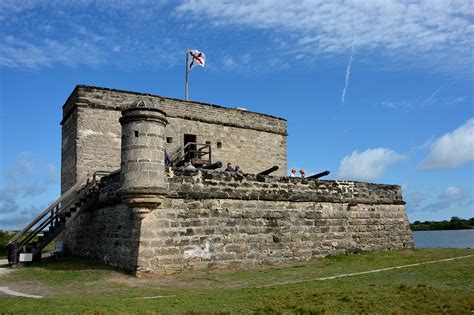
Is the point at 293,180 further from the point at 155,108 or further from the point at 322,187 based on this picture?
the point at 155,108

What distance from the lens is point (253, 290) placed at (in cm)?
969

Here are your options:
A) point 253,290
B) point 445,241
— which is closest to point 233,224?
point 253,290

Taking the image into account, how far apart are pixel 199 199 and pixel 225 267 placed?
7.02 ft

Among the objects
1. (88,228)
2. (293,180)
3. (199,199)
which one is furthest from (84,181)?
(293,180)

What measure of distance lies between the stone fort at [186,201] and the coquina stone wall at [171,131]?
0.16 ft

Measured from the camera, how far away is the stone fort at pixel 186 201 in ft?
41.9

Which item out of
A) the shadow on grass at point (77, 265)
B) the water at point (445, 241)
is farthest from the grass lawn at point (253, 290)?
the water at point (445, 241)

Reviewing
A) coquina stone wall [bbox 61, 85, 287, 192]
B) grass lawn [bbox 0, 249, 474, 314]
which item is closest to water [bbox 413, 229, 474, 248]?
coquina stone wall [bbox 61, 85, 287, 192]

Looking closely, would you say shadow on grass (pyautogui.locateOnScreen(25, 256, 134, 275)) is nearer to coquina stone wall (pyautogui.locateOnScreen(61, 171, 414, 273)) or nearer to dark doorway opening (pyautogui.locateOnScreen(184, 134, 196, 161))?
coquina stone wall (pyautogui.locateOnScreen(61, 171, 414, 273))

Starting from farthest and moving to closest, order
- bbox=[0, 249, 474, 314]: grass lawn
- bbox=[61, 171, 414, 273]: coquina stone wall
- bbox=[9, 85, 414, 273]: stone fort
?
bbox=[61, 171, 414, 273]: coquina stone wall, bbox=[9, 85, 414, 273]: stone fort, bbox=[0, 249, 474, 314]: grass lawn

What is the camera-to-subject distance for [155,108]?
42.3 feet

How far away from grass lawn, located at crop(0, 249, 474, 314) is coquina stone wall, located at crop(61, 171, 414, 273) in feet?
2.13

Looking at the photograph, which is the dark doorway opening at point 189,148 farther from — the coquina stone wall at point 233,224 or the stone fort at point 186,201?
the coquina stone wall at point 233,224

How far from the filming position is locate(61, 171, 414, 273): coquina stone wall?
13.0 metres
